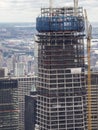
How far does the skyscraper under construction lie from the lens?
11025cm

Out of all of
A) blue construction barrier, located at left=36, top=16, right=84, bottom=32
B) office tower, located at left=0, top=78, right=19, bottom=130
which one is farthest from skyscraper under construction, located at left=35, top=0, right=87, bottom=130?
office tower, located at left=0, top=78, right=19, bottom=130

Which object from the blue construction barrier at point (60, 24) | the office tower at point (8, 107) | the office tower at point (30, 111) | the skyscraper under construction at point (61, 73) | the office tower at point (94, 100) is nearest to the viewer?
the skyscraper under construction at point (61, 73)

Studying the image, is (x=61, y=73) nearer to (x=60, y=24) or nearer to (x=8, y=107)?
(x=60, y=24)

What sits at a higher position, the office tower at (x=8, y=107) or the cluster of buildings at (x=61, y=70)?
the cluster of buildings at (x=61, y=70)

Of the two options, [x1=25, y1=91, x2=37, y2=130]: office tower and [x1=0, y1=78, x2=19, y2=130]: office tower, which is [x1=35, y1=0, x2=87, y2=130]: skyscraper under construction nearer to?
[x1=25, y1=91, x2=37, y2=130]: office tower

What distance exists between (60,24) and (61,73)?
826 cm

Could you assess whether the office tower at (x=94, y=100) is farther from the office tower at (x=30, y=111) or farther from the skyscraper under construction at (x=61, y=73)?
the skyscraper under construction at (x=61, y=73)

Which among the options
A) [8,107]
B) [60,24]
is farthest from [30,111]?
[60,24]

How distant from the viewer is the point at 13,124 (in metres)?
173

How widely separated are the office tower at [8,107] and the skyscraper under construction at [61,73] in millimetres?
60813

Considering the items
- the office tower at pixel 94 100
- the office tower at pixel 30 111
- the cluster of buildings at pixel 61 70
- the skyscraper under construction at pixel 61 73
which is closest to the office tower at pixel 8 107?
the office tower at pixel 30 111

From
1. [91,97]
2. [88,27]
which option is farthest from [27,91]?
[88,27]

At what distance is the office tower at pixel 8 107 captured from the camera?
172500 millimetres

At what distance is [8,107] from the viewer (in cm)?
17512
